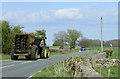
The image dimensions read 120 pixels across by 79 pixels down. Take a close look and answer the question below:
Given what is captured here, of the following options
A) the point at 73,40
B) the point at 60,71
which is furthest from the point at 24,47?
the point at 73,40

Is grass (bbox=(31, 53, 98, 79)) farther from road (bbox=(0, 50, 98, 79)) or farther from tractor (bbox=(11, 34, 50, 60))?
tractor (bbox=(11, 34, 50, 60))

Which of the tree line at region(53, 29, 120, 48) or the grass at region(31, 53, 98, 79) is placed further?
the tree line at region(53, 29, 120, 48)

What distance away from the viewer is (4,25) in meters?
34.6

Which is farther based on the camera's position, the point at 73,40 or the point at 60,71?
the point at 73,40

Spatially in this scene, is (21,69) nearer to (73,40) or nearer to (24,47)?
(24,47)

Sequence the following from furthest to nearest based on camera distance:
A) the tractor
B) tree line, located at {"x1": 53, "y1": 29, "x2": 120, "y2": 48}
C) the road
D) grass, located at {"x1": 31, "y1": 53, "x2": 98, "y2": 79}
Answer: tree line, located at {"x1": 53, "y1": 29, "x2": 120, "y2": 48}
the tractor
the road
grass, located at {"x1": 31, "y1": 53, "x2": 98, "y2": 79}

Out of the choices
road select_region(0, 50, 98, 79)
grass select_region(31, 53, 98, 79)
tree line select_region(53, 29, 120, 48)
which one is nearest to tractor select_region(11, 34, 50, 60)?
road select_region(0, 50, 98, 79)

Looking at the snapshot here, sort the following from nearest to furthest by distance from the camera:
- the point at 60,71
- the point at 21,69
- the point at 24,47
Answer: the point at 60,71 < the point at 21,69 < the point at 24,47

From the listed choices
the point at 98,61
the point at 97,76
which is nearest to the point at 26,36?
the point at 98,61

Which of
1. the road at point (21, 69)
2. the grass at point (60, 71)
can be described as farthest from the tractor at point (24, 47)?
the grass at point (60, 71)

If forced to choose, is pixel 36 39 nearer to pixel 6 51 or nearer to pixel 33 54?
pixel 33 54

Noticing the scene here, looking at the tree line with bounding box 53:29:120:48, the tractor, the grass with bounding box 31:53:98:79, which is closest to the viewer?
the grass with bounding box 31:53:98:79

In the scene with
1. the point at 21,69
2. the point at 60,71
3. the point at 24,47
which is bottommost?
the point at 21,69

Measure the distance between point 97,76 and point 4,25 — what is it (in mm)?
30158
